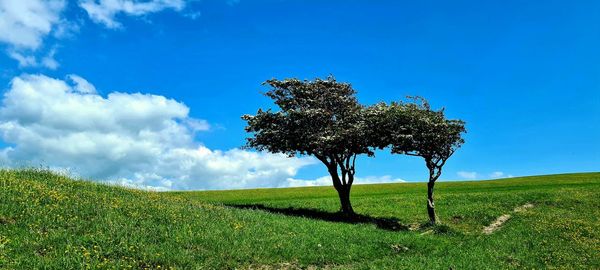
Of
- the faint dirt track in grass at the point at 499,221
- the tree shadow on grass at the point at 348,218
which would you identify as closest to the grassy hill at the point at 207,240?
the faint dirt track in grass at the point at 499,221

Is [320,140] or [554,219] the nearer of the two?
[554,219]

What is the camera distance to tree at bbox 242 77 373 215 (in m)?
46.0

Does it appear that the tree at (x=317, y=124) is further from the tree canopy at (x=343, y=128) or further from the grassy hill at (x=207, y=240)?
the grassy hill at (x=207, y=240)

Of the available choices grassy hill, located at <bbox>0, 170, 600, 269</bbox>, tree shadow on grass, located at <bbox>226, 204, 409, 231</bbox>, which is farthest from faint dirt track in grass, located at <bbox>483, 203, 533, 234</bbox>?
tree shadow on grass, located at <bbox>226, 204, 409, 231</bbox>

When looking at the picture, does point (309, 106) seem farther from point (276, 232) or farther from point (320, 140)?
point (276, 232)

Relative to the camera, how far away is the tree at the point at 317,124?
46.0 metres

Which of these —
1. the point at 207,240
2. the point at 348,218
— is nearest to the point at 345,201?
the point at 348,218

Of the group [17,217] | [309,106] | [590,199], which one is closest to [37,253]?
[17,217]

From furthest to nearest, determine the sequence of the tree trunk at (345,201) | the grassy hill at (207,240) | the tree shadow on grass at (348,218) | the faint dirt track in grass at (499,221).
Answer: the tree trunk at (345,201) < the tree shadow on grass at (348,218) < the faint dirt track in grass at (499,221) < the grassy hill at (207,240)

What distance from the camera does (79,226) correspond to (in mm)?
20531

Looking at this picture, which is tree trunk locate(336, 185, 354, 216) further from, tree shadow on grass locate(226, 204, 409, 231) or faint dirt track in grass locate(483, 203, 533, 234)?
faint dirt track in grass locate(483, 203, 533, 234)

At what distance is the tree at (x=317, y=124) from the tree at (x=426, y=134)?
310 centimetres

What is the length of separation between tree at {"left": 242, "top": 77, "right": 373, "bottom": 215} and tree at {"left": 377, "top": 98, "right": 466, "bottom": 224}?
10.2 feet

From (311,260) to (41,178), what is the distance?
20770mm
